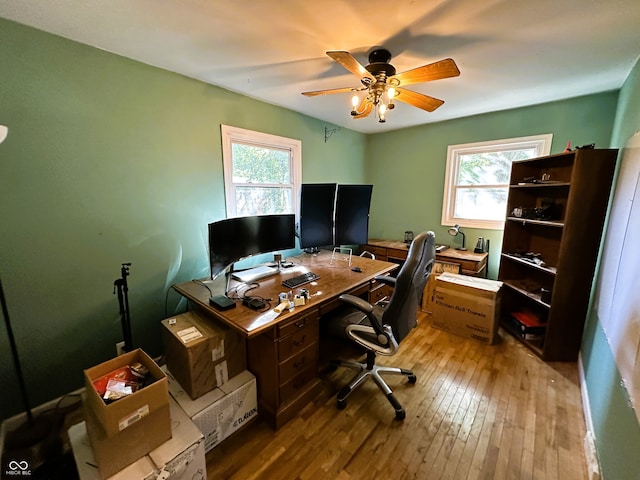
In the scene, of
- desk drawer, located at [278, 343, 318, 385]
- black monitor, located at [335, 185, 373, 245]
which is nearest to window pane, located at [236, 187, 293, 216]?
black monitor, located at [335, 185, 373, 245]

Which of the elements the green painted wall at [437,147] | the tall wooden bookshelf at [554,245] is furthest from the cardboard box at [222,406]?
the green painted wall at [437,147]

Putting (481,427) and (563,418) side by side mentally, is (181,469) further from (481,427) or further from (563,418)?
(563,418)

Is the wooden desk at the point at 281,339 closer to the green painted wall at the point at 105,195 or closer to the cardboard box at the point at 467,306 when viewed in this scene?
the green painted wall at the point at 105,195

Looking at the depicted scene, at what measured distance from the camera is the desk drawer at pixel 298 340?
154 cm

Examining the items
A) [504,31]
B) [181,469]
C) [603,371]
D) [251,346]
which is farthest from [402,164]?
[181,469]

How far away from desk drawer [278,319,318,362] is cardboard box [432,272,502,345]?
1674 millimetres

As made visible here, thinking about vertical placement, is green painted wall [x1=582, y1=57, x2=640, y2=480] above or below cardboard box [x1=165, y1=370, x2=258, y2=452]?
above

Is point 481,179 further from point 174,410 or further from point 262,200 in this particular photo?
point 174,410

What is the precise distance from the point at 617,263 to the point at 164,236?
3055 mm

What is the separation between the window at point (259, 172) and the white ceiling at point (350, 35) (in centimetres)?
49

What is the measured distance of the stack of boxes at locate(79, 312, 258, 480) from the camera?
1.06 metres

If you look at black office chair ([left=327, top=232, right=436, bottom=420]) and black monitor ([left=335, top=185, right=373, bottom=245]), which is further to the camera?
black monitor ([left=335, top=185, right=373, bottom=245])

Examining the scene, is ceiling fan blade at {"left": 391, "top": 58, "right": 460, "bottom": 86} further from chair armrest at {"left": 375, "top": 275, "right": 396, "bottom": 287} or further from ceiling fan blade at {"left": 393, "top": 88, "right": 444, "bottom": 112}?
chair armrest at {"left": 375, "top": 275, "right": 396, "bottom": 287}

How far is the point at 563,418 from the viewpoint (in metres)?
1.66
